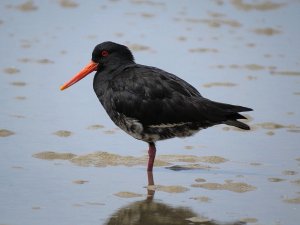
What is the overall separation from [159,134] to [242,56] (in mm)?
5539

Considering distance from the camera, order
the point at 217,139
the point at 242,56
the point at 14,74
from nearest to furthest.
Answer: the point at 217,139 < the point at 14,74 < the point at 242,56

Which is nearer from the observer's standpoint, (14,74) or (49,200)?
(49,200)

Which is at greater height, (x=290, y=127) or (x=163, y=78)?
(x=163, y=78)

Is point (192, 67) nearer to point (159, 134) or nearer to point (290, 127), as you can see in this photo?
point (290, 127)

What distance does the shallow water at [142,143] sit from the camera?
7.08 m

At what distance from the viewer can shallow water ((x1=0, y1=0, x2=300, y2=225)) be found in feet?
23.2

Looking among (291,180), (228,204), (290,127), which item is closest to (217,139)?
(290,127)

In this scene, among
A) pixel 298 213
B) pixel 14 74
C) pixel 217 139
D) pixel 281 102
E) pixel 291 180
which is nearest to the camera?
pixel 298 213

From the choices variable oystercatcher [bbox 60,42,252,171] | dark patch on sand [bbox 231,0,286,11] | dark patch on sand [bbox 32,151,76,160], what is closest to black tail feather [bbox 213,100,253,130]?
variable oystercatcher [bbox 60,42,252,171]

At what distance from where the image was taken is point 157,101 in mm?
8250

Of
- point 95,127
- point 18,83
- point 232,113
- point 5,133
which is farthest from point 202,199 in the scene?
point 18,83

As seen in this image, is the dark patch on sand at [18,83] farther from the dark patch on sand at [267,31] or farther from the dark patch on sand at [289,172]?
the dark patch on sand at [267,31]

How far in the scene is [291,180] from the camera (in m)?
7.93

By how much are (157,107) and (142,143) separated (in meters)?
1.28
